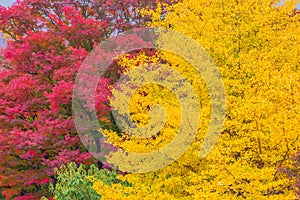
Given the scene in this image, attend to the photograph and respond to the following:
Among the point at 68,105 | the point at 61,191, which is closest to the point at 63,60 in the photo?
the point at 68,105

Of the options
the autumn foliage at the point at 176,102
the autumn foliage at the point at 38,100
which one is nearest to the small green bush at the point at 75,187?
the autumn foliage at the point at 176,102

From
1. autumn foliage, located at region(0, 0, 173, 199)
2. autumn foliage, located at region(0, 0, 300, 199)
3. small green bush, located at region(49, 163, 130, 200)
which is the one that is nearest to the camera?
autumn foliage, located at region(0, 0, 300, 199)

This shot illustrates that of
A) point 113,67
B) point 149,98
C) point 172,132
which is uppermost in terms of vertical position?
point 113,67

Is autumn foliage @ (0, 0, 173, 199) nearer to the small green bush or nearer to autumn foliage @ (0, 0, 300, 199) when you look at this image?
autumn foliage @ (0, 0, 300, 199)

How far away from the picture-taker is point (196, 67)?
11.2m

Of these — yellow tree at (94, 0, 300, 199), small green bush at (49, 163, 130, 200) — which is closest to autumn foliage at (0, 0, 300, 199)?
yellow tree at (94, 0, 300, 199)

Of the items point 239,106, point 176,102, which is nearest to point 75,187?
point 176,102

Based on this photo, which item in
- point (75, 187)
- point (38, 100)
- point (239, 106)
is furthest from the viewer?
point (38, 100)

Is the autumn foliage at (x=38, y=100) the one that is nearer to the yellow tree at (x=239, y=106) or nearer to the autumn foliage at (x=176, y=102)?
the autumn foliage at (x=176, y=102)

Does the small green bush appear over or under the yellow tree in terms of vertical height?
under

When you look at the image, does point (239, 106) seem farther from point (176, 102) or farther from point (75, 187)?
point (75, 187)

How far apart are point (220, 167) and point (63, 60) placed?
1016cm

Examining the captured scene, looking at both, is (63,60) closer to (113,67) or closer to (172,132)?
(113,67)

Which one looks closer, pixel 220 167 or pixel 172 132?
pixel 220 167
